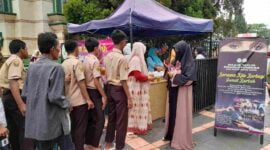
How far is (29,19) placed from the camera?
9.75 metres

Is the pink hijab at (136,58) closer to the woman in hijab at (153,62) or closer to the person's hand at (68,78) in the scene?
the person's hand at (68,78)

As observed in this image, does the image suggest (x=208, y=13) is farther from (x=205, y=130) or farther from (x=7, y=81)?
(x=7, y=81)

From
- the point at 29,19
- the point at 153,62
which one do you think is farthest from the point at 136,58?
the point at 29,19

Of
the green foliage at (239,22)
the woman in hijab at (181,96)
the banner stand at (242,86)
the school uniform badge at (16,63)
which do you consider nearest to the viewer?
the school uniform badge at (16,63)

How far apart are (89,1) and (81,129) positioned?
6.51 metres

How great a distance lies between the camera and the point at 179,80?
11.0 ft

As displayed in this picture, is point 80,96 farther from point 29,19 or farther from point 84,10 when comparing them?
point 29,19

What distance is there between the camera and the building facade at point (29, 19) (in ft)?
30.3

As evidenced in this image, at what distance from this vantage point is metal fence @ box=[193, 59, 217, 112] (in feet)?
16.3

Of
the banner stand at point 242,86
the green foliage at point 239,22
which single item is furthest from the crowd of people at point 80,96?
the green foliage at point 239,22

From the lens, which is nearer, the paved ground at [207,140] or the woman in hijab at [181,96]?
the woman in hijab at [181,96]

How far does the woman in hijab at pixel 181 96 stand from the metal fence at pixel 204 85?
1.47 metres

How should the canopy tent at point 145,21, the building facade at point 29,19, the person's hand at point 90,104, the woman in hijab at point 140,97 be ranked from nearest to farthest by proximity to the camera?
the person's hand at point 90,104, the woman in hijab at point 140,97, the canopy tent at point 145,21, the building facade at point 29,19

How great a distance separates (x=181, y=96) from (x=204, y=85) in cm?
193
